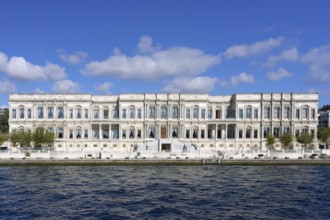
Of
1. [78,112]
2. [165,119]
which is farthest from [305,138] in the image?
[78,112]

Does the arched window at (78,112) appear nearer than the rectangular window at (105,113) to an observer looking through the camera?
Yes

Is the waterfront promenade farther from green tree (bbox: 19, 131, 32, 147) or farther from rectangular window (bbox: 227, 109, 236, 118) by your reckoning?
rectangular window (bbox: 227, 109, 236, 118)

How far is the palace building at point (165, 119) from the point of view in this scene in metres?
74.2

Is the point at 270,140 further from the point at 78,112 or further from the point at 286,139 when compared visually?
the point at 78,112

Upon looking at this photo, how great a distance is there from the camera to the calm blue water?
26562 millimetres

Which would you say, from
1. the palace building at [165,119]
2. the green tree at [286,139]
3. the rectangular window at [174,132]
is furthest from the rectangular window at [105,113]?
the green tree at [286,139]

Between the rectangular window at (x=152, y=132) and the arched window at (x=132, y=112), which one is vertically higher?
the arched window at (x=132, y=112)

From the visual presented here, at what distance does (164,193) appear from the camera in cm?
3397

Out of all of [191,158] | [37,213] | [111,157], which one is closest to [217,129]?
[191,158]

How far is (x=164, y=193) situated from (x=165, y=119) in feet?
137

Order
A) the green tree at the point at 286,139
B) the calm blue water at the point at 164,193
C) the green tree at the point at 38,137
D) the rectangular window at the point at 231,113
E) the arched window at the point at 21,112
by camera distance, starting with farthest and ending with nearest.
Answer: the rectangular window at the point at 231,113 < the arched window at the point at 21,112 < the green tree at the point at 286,139 < the green tree at the point at 38,137 < the calm blue water at the point at 164,193

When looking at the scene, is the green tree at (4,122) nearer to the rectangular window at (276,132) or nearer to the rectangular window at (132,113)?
the rectangular window at (132,113)

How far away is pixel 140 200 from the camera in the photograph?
30984 mm

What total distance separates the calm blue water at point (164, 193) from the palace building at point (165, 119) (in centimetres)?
2280
